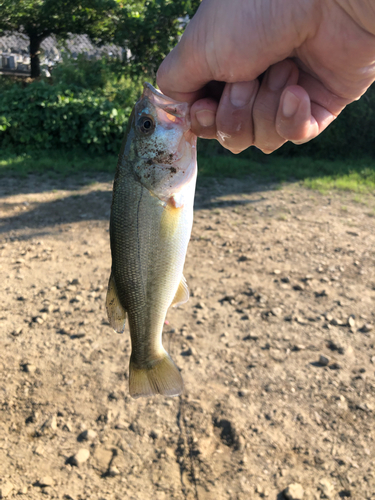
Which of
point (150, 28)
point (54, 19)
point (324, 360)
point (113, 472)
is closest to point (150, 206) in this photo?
point (113, 472)

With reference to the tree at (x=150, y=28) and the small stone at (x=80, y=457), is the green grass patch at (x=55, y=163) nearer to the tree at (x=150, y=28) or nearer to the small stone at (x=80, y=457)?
the tree at (x=150, y=28)

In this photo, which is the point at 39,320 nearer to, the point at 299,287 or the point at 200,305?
the point at 200,305

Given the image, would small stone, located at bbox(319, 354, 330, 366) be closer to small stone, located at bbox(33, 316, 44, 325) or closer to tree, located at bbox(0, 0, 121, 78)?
small stone, located at bbox(33, 316, 44, 325)

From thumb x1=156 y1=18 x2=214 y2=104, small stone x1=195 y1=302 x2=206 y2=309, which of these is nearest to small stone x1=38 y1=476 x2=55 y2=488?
small stone x1=195 y1=302 x2=206 y2=309

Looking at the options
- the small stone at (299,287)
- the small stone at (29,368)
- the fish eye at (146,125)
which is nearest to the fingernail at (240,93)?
the fish eye at (146,125)

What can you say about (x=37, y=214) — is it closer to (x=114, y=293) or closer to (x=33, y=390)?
(x=33, y=390)

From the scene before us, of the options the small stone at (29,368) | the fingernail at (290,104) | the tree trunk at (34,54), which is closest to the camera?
the fingernail at (290,104)

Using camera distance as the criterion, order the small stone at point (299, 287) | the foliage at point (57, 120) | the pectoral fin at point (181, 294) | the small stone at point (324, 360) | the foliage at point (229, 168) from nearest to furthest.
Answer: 1. the pectoral fin at point (181, 294)
2. the small stone at point (324, 360)
3. the small stone at point (299, 287)
4. the foliage at point (229, 168)
5. the foliage at point (57, 120)
